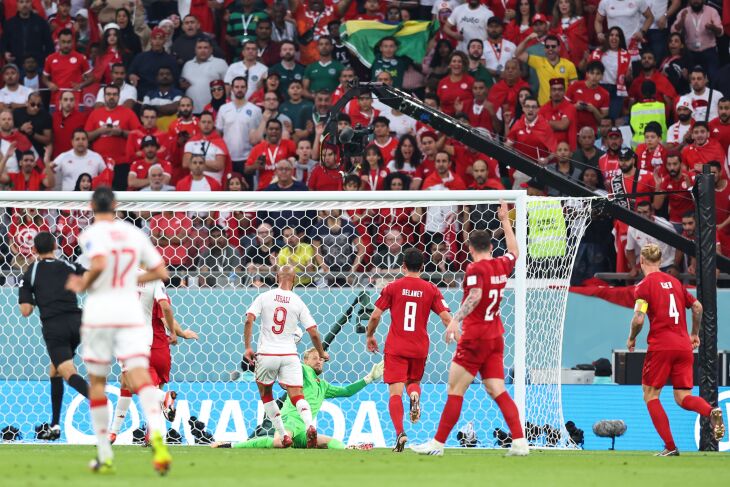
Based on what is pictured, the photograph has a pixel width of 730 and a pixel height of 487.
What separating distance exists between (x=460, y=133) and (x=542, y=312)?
232 centimetres

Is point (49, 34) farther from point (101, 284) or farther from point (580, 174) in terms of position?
point (101, 284)

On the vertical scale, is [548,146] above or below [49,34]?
below

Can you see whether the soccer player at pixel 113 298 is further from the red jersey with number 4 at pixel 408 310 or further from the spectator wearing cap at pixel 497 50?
the spectator wearing cap at pixel 497 50

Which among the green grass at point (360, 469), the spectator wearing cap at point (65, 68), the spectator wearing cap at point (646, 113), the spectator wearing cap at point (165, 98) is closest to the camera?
the green grass at point (360, 469)

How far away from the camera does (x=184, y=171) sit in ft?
63.4

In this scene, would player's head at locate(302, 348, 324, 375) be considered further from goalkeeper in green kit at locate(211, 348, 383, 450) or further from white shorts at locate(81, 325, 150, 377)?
white shorts at locate(81, 325, 150, 377)

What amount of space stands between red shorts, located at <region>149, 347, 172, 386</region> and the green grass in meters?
0.91

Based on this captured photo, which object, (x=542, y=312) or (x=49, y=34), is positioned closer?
(x=542, y=312)

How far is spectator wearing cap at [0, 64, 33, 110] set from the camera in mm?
20578

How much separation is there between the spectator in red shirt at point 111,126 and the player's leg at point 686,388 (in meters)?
9.96

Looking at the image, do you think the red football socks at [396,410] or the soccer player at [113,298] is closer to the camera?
the soccer player at [113,298]

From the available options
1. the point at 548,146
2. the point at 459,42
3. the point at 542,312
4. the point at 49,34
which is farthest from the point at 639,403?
the point at 49,34

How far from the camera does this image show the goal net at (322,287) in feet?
46.6

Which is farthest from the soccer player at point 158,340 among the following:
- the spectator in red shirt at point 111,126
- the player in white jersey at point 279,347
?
the spectator in red shirt at point 111,126
